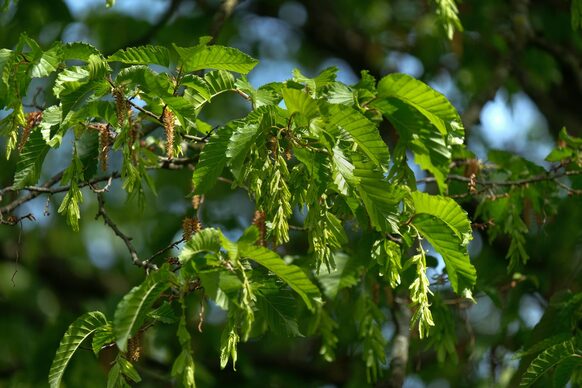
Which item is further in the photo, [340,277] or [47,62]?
[340,277]

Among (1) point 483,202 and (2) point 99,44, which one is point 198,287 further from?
(2) point 99,44

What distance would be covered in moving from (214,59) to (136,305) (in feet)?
2.74

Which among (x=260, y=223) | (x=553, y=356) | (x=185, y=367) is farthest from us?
(x=553, y=356)

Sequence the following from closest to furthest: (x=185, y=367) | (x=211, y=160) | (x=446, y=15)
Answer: (x=185, y=367) → (x=211, y=160) → (x=446, y=15)

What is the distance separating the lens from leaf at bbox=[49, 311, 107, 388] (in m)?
3.20

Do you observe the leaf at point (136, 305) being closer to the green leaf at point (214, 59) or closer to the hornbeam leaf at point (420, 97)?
the green leaf at point (214, 59)

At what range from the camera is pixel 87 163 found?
12.2ft

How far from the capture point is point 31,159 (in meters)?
3.26

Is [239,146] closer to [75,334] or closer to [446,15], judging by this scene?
[75,334]

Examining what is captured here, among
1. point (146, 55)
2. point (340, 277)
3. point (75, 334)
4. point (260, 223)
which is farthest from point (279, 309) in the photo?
point (340, 277)

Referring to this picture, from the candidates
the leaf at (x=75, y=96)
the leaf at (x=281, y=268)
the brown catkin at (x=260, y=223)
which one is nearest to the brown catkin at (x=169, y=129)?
the leaf at (x=75, y=96)

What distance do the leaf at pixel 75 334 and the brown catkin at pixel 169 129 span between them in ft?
1.87

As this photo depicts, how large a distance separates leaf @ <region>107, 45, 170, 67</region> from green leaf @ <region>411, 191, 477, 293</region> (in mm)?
951

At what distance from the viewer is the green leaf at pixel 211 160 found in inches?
124
